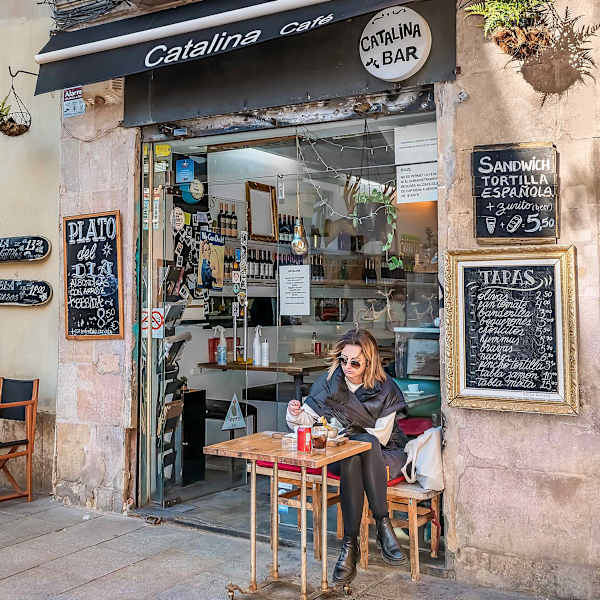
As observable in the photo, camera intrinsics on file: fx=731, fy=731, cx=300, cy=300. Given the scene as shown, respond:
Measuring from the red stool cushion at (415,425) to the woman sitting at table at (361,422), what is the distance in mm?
189

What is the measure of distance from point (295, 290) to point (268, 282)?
1.68 ft

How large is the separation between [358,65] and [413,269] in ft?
4.64

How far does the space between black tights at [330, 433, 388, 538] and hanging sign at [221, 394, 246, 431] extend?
256 centimetres

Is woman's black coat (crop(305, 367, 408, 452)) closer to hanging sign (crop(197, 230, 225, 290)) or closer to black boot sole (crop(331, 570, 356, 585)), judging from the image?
black boot sole (crop(331, 570, 356, 585))

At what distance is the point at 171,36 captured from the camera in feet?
16.0

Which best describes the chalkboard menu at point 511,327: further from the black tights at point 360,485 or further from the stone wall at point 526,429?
the black tights at point 360,485

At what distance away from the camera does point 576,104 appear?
4.03 m

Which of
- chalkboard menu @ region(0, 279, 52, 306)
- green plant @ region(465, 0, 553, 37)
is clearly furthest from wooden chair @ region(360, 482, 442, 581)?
chalkboard menu @ region(0, 279, 52, 306)

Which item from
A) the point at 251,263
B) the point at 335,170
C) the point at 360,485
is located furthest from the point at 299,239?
the point at 360,485

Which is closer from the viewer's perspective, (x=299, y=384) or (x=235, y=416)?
(x=299, y=384)

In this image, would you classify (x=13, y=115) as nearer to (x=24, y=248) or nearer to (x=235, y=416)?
(x=24, y=248)

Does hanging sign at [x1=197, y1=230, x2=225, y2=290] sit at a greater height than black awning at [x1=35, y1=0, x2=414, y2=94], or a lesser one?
lesser

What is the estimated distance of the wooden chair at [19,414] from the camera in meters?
5.95

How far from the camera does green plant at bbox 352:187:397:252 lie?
512cm
